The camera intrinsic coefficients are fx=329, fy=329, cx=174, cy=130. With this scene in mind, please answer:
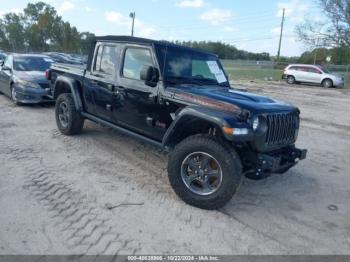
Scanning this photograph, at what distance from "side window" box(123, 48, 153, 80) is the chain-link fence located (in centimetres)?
2450

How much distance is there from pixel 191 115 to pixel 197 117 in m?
0.09

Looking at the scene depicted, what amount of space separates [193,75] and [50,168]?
2.62 m

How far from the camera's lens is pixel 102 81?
5.66m

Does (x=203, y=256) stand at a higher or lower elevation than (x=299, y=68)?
lower

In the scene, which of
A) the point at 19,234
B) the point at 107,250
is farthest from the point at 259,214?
the point at 19,234

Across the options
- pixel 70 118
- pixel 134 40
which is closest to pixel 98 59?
pixel 134 40


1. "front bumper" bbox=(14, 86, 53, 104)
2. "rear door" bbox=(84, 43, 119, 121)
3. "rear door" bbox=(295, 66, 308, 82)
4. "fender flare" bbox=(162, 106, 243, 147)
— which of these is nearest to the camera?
"fender flare" bbox=(162, 106, 243, 147)

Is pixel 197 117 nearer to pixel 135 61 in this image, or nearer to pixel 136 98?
pixel 136 98

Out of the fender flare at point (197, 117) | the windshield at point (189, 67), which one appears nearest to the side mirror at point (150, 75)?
the windshield at point (189, 67)

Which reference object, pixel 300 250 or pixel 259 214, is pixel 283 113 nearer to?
pixel 259 214

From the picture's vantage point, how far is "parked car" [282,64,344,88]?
2498 cm

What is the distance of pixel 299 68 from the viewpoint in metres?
26.4

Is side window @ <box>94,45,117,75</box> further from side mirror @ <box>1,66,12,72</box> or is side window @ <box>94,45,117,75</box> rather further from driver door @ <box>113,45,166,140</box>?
side mirror @ <box>1,66,12,72</box>

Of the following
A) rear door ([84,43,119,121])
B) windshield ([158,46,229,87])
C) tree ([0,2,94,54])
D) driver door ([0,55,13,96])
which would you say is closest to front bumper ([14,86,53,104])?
driver door ([0,55,13,96])
